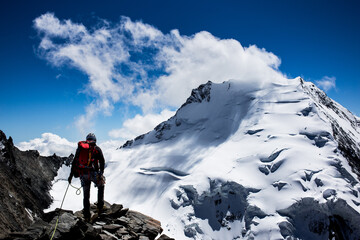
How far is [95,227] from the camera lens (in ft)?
37.8

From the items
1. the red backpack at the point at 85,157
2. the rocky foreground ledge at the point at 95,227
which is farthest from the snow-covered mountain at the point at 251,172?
the red backpack at the point at 85,157

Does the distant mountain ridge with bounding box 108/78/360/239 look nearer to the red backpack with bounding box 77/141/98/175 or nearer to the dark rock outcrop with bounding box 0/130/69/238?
the dark rock outcrop with bounding box 0/130/69/238

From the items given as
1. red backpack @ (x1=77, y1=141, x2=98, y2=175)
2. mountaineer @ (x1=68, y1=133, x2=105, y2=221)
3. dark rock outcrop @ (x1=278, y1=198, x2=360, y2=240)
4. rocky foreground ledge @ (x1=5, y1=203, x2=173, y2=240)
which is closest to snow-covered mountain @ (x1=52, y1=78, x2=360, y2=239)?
dark rock outcrop @ (x1=278, y1=198, x2=360, y2=240)

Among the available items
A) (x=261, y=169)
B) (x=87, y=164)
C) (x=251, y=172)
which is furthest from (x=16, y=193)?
(x=261, y=169)

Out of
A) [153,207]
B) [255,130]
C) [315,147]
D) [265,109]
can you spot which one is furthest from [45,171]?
[315,147]

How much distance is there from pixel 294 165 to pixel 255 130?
21.6 m

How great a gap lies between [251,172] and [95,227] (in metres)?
52.3

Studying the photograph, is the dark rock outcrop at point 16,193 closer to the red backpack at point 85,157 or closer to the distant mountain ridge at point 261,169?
the red backpack at point 85,157

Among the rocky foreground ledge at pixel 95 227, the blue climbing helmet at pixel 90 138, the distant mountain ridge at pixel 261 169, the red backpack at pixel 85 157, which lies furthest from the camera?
the distant mountain ridge at pixel 261 169

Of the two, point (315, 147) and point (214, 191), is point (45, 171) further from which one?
point (315, 147)

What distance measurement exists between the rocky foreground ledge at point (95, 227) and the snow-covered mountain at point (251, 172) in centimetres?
3856

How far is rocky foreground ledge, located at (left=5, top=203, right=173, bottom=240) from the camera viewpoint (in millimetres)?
9023

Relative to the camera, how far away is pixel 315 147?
59.9m

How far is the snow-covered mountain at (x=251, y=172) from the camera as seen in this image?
152 feet
